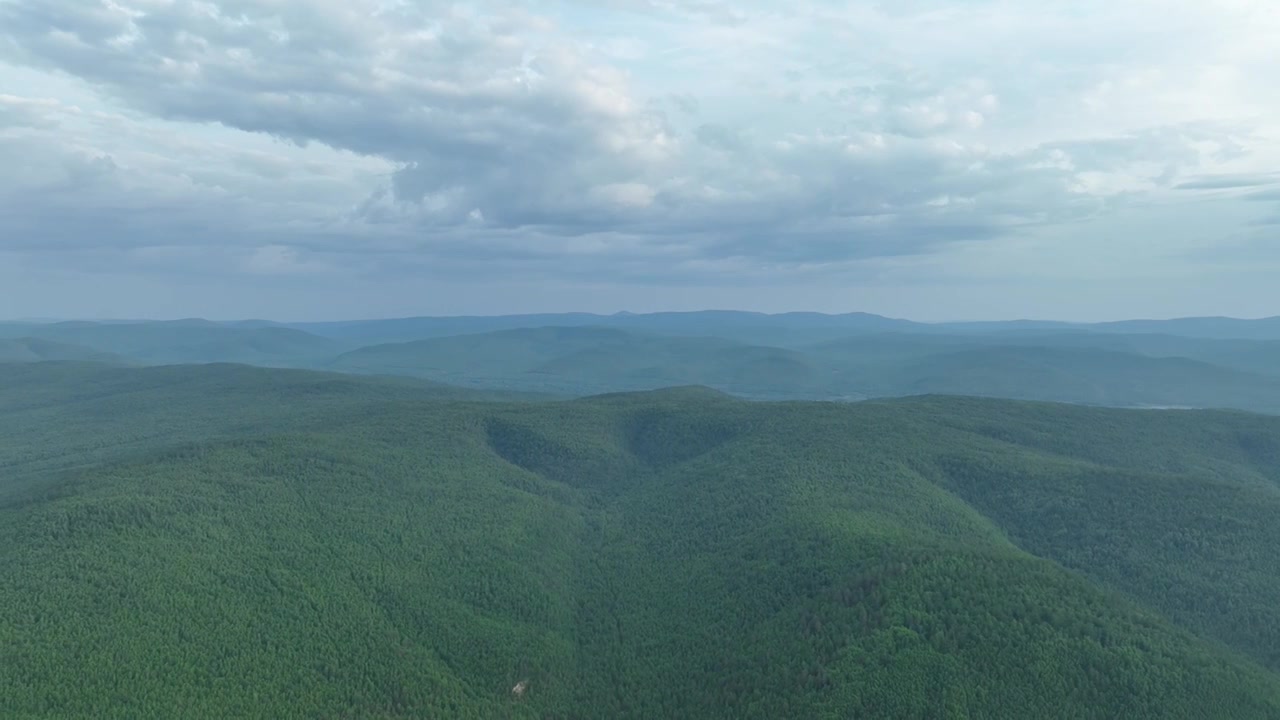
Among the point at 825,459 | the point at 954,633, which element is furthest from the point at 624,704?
the point at 825,459

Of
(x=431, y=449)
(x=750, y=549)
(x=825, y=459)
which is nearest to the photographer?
(x=750, y=549)

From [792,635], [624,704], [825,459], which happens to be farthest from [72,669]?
[825,459]

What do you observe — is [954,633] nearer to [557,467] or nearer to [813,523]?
[813,523]

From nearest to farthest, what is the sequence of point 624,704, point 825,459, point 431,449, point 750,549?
point 624,704
point 750,549
point 825,459
point 431,449

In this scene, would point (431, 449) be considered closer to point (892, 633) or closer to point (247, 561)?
point (247, 561)

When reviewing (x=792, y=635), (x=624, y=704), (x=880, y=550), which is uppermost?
(x=880, y=550)

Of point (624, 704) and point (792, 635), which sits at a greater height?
point (792, 635)

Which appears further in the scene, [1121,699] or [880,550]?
[880,550]
